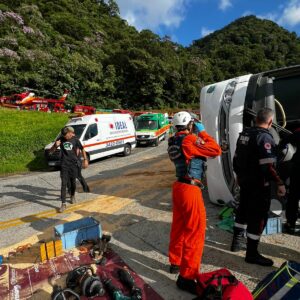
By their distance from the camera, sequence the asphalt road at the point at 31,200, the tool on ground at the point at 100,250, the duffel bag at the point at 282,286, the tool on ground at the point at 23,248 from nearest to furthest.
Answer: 1. the duffel bag at the point at 282,286
2. the tool on ground at the point at 100,250
3. the tool on ground at the point at 23,248
4. the asphalt road at the point at 31,200

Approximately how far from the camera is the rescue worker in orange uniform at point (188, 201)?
354cm

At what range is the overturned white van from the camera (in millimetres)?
5180

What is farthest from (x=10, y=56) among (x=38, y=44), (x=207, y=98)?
(x=207, y=98)

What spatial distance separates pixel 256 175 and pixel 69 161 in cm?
455

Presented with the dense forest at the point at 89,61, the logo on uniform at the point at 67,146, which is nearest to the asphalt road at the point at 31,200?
the logo on uniform at the point at 67,146

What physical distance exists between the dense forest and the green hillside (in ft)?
51.7

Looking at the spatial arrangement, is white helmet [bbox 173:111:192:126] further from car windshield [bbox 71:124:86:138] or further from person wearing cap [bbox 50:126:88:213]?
car windshield [bbox 71:124:86:138]

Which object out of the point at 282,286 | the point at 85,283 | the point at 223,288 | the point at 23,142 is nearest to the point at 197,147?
the point at 223,288

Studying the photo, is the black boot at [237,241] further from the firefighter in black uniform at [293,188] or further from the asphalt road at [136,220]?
the firefighter in black uniform at [293,188]

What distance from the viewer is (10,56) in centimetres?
3428

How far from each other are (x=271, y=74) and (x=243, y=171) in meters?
2.27

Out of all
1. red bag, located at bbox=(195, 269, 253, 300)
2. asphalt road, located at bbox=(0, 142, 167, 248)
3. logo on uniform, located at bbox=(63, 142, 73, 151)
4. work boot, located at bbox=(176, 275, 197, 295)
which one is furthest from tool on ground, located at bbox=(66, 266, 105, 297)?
logo on uniform, located at bbox=(63, 142, 73, 151)

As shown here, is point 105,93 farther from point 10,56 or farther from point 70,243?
point 70,243

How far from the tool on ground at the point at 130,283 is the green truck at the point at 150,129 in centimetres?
1602
